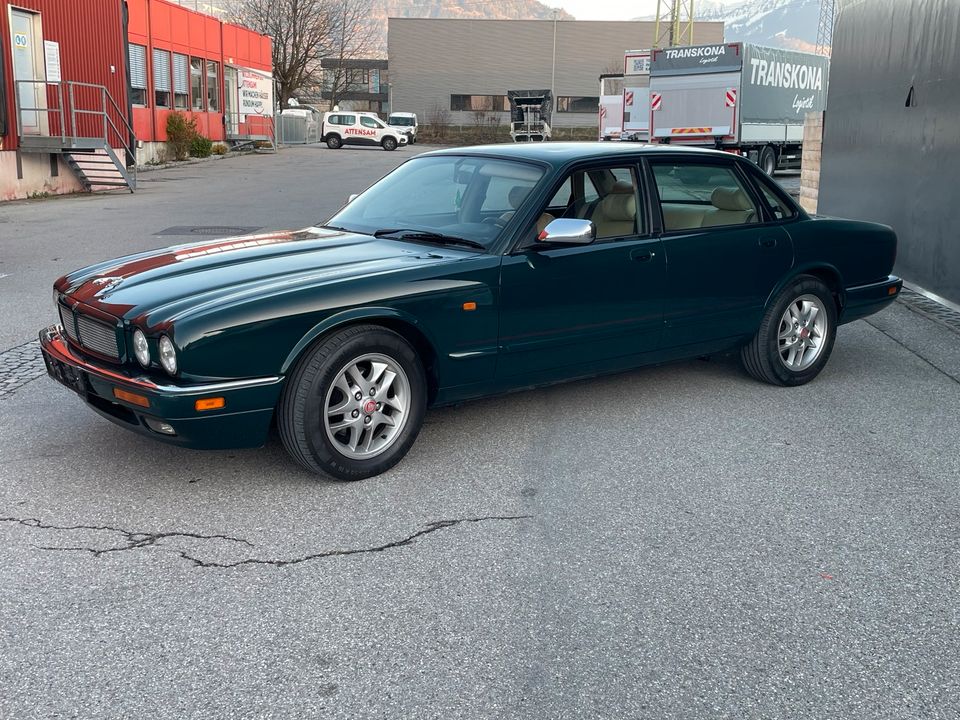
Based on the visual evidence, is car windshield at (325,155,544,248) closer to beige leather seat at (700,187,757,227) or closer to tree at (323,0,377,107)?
beige leather seat at (700,187,757,227)

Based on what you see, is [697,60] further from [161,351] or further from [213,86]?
[161,351]

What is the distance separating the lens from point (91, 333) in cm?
471

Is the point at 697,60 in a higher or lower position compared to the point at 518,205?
higher

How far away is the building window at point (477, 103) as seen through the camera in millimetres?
78938

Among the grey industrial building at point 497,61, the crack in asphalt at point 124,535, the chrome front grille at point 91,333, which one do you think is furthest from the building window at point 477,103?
the crack in asphalt at point 124,535

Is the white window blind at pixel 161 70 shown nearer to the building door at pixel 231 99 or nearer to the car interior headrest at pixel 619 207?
the building door at pixel 231 99

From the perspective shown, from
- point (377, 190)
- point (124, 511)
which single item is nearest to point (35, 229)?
point (377, 190)

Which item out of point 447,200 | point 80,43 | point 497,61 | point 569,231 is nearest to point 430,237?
point 447,200

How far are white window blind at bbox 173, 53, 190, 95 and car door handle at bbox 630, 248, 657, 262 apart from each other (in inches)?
1355

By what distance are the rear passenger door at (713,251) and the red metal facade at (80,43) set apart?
18.2m

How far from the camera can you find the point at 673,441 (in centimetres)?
546

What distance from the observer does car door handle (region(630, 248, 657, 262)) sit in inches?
224

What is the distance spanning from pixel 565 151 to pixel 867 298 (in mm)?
2491

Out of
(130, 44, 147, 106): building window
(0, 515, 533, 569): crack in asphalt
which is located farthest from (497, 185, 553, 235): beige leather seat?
(130, 44, 147, 106): building window
